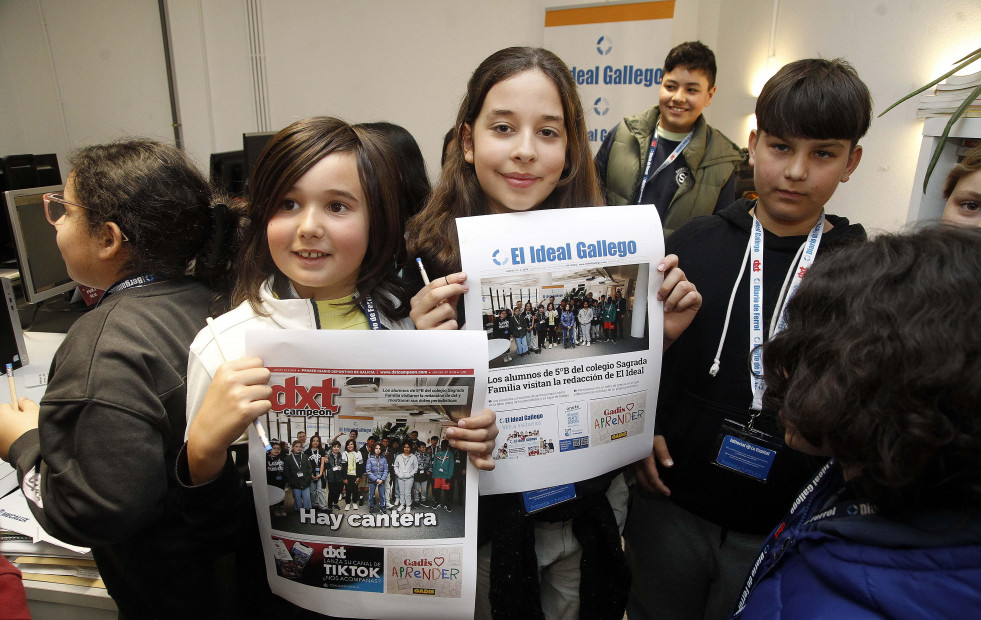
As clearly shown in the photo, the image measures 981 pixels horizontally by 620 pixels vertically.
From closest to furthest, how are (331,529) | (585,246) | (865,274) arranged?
1. (865,274)
2. (331,529)
3. (585,246)

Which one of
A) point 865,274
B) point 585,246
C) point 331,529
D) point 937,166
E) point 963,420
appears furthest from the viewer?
point 937,166

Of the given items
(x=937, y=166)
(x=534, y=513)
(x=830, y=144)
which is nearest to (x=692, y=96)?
(x=937, y=166)

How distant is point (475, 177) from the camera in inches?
51.3

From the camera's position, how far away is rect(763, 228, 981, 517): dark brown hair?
2.10 ft

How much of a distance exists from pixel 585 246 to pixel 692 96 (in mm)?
2597

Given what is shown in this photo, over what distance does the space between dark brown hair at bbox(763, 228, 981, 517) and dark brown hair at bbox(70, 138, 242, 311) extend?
1.16 metres

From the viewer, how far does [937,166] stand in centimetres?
194

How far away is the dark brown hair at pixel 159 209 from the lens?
1.26 m

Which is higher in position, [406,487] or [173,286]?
[173,286]

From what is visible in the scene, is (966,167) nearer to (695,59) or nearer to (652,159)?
(652,159)

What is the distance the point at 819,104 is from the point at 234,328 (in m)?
1.26

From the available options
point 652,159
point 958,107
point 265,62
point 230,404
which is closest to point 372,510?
point 230,404

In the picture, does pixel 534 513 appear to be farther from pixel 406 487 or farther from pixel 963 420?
pixel 963 420

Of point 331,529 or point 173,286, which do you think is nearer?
point 331,529
